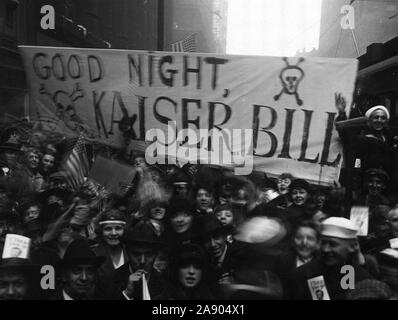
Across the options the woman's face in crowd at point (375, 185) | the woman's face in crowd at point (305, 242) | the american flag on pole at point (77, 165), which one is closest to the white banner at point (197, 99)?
the american flag on pole at point (77, 165)

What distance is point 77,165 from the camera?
311 centimetres

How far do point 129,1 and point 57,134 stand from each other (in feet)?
3.30

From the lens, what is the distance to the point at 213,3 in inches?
121

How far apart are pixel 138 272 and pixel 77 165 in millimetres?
823

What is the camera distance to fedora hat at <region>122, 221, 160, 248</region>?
3.02 metres

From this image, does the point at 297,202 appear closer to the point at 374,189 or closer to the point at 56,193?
the point at 374,189

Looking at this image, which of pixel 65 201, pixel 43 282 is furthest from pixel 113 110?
pixel 43 282

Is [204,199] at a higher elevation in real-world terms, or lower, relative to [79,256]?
higher

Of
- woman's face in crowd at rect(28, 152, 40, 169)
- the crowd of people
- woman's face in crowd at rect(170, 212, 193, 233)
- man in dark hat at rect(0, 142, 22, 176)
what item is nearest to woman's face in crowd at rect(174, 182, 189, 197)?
the crowd of people

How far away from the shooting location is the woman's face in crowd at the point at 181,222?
9.98ft

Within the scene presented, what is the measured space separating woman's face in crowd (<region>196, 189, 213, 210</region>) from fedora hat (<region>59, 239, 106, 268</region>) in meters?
0.74

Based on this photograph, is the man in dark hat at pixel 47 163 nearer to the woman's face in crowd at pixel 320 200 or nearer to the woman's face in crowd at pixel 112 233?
the woman's face in crowd at pixel 112 233

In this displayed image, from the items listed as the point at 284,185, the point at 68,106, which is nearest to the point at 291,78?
the point at 284,185

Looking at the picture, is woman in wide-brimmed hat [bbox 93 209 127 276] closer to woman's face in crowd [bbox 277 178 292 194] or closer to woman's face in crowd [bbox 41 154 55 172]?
woman's face in crowd [bbox 41 154 55 172]
